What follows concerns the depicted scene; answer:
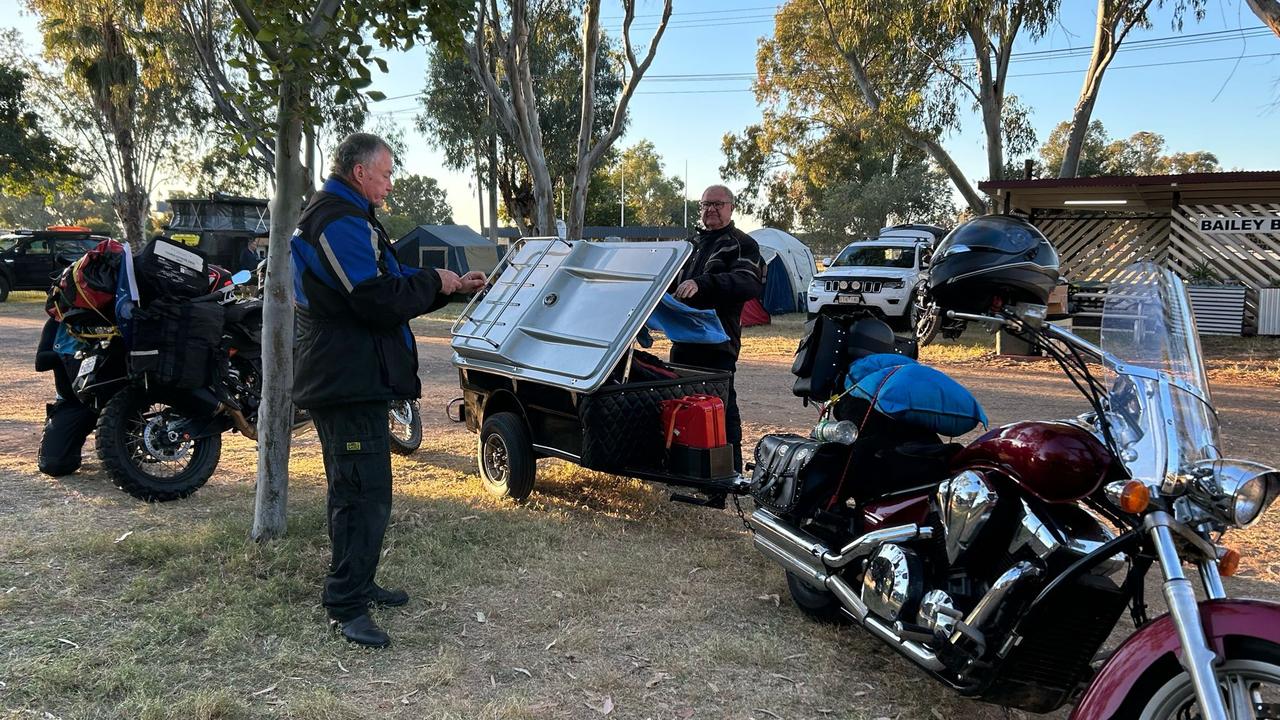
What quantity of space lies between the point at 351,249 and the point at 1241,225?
15639mm

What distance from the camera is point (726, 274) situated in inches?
196

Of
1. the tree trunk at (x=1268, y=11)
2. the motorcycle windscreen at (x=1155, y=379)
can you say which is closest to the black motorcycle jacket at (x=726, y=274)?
the motorcycle windscreen at (x=1155, y=379)

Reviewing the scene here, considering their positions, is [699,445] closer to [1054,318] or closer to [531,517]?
[531,517]

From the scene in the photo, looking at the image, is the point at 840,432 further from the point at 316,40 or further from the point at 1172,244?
the point at 1172,244

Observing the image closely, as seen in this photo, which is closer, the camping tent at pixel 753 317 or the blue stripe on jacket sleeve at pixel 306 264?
the blue stripe on jacket sleeve at pixel 306 264

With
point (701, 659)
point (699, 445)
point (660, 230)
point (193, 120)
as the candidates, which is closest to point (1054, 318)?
point (701, 659)

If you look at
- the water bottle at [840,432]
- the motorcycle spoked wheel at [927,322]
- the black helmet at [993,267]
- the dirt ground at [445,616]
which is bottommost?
the dirt ground at [445,616]

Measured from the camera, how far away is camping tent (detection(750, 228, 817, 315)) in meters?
21.4

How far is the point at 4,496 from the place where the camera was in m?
5.06

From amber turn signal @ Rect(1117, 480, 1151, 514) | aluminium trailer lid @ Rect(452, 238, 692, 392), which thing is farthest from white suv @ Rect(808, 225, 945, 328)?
amber turn signal @ Rect(1117, 480, 1151, 514)

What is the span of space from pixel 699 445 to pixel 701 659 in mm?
1387

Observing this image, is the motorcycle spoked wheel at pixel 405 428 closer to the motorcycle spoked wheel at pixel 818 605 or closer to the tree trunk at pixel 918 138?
the motorcycle spoked wheel at pixel 818 605

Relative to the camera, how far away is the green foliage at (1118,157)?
40.6 m

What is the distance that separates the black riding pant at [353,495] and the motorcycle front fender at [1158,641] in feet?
8.36
